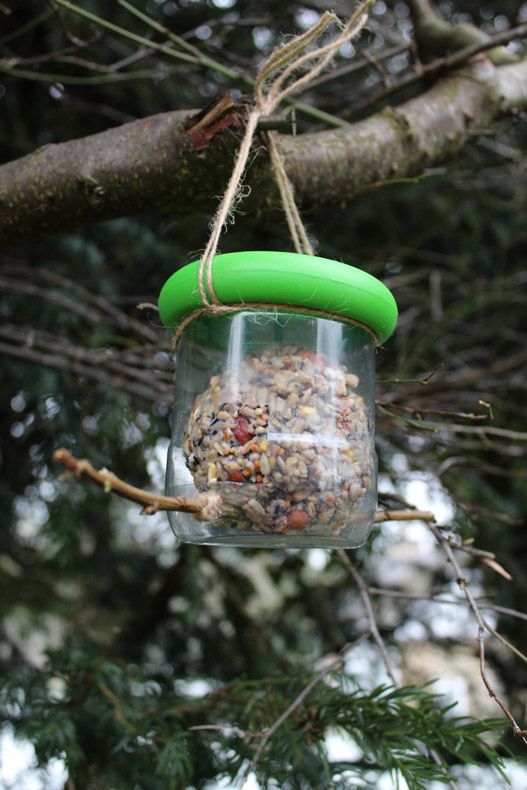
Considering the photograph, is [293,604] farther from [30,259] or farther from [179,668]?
[30,259]

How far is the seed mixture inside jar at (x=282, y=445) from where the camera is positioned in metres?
0.75

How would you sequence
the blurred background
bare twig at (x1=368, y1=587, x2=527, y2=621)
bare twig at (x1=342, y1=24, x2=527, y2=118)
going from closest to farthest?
bare twig at (x1=368, y1=587, x2=527, y2=621), bare twig at (x1=342, y1=24, x2=527, y2=118), the blurred background

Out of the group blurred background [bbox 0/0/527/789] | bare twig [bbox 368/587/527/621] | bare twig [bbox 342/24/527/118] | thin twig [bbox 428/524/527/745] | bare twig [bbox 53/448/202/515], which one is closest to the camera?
bare twig [bbox 53/448/202/515]

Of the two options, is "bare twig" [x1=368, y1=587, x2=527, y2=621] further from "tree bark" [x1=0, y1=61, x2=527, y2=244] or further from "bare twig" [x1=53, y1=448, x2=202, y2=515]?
"tree bark" [x1=0, y1=61, x2=527, y2=244]

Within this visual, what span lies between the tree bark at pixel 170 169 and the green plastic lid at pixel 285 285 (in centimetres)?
16

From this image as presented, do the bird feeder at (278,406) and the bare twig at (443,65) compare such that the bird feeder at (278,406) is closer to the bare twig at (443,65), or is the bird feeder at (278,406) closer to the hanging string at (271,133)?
the hanging string at (271,133)

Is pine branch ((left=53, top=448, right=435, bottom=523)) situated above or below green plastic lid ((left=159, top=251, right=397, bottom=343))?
below

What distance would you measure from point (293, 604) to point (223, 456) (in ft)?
5.07

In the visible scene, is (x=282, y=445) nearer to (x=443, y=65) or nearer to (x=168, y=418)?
(x=443, y=65)

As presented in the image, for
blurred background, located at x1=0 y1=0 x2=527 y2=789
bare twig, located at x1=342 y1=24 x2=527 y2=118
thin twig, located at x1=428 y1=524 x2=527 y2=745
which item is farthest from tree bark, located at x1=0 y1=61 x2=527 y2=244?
thin twig, located at x1=428 y1=524 x2=527 y2=745

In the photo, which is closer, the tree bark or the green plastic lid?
the green plastic lid

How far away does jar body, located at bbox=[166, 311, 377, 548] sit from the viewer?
0.75 m

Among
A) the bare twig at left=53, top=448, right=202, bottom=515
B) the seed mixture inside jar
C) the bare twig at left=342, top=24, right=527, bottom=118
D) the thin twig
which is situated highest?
the bare twig at left=342, top=24, right=527, bottom=118

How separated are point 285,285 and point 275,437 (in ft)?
0.46
